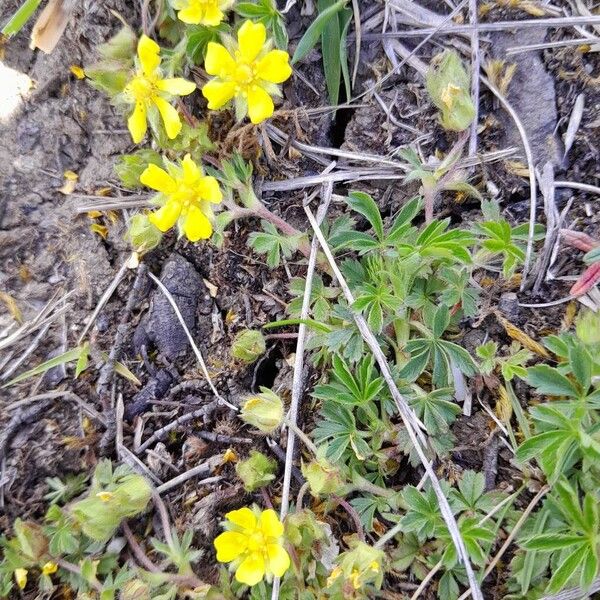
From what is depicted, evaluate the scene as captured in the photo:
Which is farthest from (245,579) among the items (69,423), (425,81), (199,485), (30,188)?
(425,81)

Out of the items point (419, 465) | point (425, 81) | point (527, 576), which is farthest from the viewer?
point (425, 81)

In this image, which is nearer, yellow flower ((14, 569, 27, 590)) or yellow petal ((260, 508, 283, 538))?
yellow petal ((260, 508, 283, 538))

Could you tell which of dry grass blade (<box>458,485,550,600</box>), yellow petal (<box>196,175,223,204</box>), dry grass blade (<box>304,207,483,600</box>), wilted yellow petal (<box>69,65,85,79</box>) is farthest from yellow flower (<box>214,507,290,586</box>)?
wilted yellow petal (<box>69,65,85,79</box>)

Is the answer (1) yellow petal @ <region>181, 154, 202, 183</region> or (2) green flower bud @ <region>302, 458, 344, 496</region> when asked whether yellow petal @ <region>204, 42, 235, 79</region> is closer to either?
(1) yellow petal @ <region>181, 154, 202, 183</region>

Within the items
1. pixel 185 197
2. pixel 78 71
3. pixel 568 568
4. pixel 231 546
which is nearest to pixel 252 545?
pixel 231 546

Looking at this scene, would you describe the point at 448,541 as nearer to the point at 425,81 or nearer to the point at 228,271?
the point at 228,271

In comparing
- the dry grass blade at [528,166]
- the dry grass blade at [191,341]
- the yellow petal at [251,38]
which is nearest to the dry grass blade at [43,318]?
the dry grass blade at [191,341]

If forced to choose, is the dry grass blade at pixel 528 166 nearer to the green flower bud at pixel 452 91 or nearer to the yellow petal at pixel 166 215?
the green flower bud at pixel 452 91

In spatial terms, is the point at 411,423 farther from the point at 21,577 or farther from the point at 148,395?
the point at 21,577
